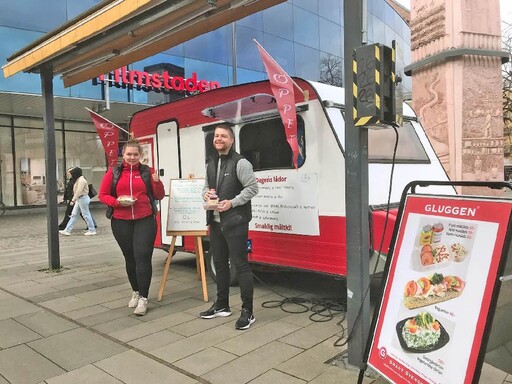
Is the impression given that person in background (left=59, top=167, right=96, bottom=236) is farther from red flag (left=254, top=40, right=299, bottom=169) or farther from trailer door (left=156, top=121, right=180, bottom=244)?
red flag (left=254, top=40, right=299, bottom=169)

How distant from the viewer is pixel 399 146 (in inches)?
201

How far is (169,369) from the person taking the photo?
11.0 feet

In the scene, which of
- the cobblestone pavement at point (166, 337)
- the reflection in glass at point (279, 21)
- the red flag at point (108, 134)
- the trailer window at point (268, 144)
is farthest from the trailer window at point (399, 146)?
the reflection in glass at point (279, 21)

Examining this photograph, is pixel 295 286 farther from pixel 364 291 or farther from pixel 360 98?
pixel 360 98

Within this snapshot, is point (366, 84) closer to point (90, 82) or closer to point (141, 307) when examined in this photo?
point (141, 307)

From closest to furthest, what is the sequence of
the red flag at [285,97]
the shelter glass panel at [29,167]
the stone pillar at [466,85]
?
the red flag at [285,97], the stone pillar at [466,85], the shelter glass panel at [29,167]

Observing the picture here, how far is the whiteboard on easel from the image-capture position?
17.3 ft

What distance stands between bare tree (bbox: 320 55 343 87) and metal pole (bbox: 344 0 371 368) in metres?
20.9

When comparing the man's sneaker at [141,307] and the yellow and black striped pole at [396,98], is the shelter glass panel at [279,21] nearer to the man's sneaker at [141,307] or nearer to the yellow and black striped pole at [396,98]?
the man's sneaker at [141,307]

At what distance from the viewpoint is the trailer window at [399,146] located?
468 cm

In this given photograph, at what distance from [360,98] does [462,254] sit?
4.21ft

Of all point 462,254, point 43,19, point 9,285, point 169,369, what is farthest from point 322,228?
point 43,19

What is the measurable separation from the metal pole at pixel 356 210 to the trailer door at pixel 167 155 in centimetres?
353

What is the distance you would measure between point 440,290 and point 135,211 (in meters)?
3.13
